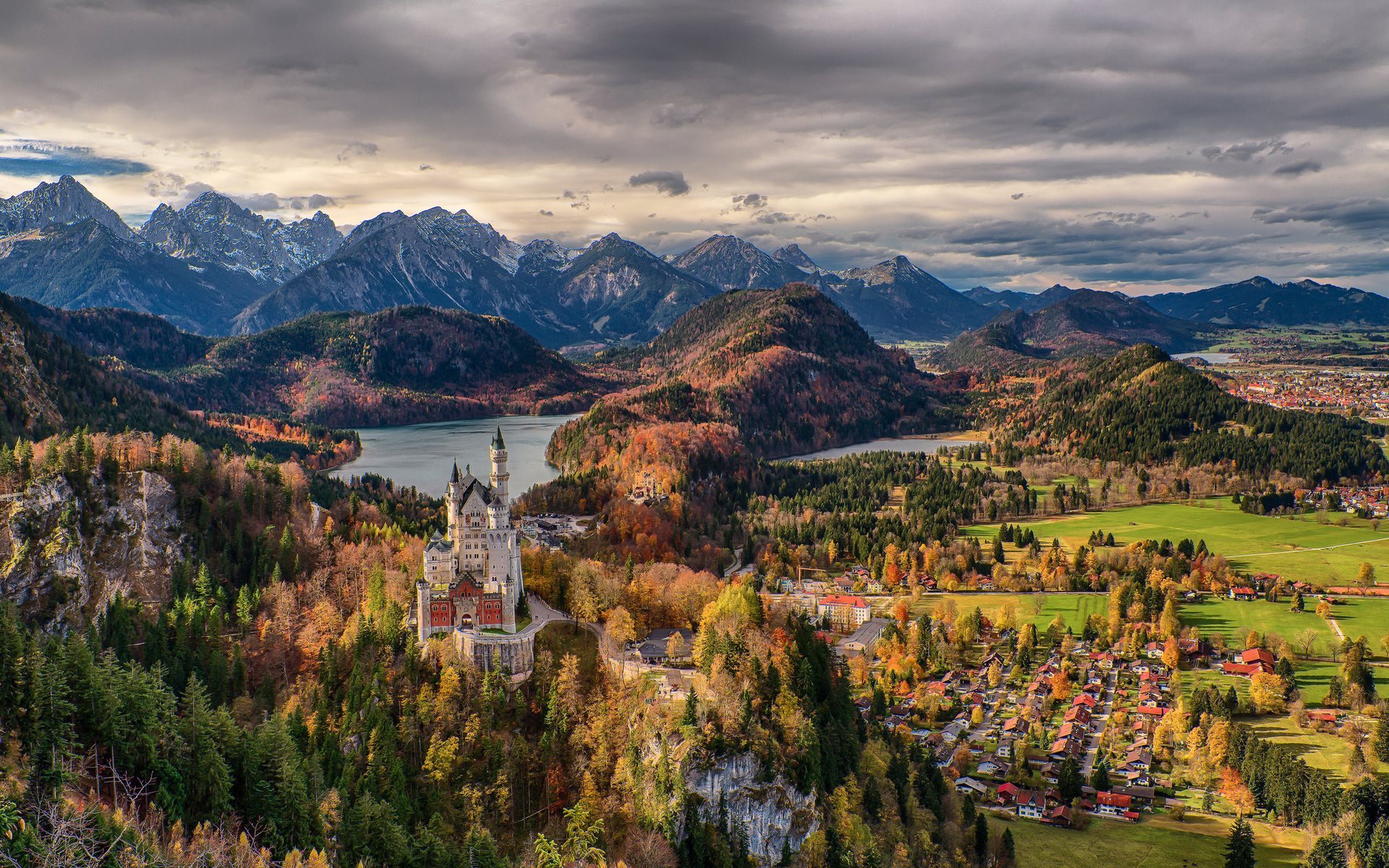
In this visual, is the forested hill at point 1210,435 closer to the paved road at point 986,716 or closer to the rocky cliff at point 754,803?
the paved road at point 986,716

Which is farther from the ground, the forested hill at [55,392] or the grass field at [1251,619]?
the forested hill at [55,392]

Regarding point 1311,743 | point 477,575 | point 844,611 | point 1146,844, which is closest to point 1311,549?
point 1311,743

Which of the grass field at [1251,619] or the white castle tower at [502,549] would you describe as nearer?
the white castle tower at [502,549]

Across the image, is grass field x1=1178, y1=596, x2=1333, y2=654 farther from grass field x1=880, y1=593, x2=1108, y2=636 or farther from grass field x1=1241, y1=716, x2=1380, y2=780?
grass field x1=1241, y1=716, x2=1380, y2=780

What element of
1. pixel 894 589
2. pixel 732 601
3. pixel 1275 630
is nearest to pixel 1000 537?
pixel 894 589

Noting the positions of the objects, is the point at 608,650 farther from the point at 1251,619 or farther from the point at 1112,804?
the point at 1251,619

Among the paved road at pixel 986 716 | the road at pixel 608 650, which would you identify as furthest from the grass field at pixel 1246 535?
the road at pixel 608 650
